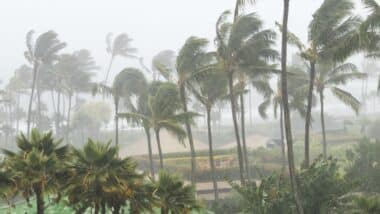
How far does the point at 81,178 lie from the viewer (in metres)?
11.6

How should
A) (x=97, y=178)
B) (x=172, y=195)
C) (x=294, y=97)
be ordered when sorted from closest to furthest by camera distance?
(x=97, y=178), (x=172, y=195), (x=294, y=97)

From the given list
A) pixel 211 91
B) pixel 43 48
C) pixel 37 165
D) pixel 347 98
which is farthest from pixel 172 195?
pixel 43 48

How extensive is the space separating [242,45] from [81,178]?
15.5 metres

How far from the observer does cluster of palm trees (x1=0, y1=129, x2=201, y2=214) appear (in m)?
11.5

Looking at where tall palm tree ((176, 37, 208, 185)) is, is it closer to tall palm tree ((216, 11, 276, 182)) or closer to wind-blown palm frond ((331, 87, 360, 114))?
tall palm tree ((216, 11, 276, 182))

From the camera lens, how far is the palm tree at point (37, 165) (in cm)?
1155

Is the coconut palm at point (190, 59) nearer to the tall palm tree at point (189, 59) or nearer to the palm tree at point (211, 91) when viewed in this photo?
the tall palm tree at point (189, 59)

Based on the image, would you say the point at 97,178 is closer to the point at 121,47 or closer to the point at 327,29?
the point at 327,29

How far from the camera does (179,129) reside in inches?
1090

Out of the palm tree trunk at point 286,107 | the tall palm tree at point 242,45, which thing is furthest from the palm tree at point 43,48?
the palm tree trunk at point 286,107

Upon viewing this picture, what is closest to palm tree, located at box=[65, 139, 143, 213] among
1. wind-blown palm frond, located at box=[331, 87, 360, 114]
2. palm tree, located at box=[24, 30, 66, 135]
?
wind-blown palm frond, located at box=[331, 87, 360, 114]

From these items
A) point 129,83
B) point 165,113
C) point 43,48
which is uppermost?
point 43,48

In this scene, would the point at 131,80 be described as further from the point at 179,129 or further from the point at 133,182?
the point at 133,182

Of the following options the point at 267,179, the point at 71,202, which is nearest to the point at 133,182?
the point at 71,202
